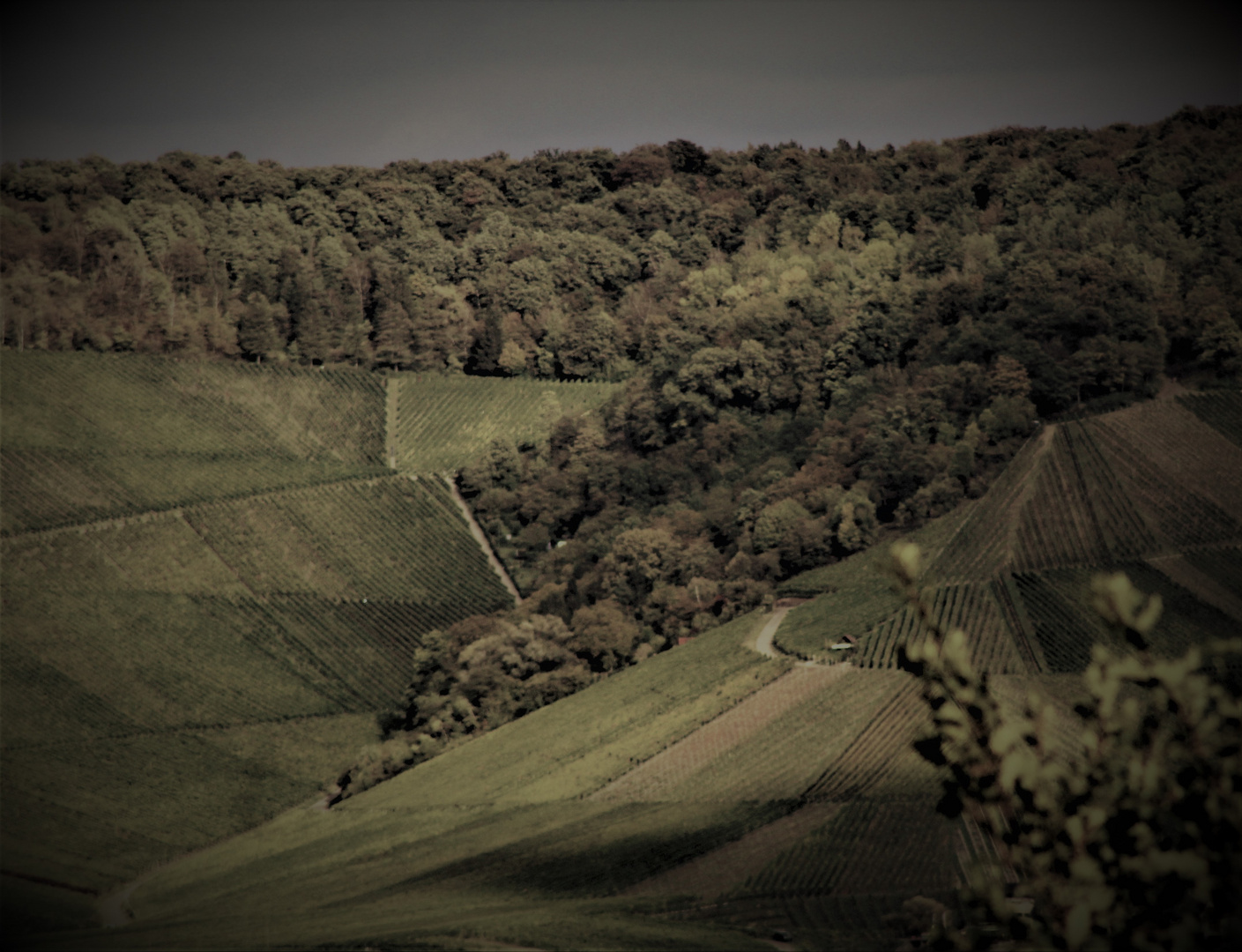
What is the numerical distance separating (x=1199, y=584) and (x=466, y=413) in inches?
1997

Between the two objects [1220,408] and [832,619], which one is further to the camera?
[1220,408]

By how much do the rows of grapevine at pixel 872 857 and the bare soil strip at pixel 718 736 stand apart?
31.0 ft

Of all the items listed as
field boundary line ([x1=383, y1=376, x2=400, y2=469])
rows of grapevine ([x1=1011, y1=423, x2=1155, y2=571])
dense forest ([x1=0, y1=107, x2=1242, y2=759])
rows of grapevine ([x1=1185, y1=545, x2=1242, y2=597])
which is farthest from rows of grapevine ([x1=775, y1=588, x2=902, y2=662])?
field boundary line ([x1=383, y1=376, x2=400, y2=469])

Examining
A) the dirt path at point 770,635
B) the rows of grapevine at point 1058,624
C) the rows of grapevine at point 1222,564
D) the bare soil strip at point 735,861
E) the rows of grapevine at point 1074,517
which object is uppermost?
the rows of grapevine at point 1074,517

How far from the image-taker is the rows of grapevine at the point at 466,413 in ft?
275

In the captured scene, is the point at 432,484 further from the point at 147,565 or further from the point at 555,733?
the point at 555,733

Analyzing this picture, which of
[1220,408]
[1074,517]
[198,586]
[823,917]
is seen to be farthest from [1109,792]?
[1220,408]

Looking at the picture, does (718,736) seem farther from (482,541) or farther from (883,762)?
(482,541)

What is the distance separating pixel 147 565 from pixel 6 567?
6842mm

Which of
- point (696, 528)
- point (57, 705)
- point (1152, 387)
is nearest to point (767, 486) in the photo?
point (696, 528)

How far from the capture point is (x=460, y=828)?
4453cm

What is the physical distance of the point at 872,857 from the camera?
3425 centimetres

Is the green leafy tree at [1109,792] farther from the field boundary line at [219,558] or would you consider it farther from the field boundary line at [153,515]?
the field boundary line at [219,558]

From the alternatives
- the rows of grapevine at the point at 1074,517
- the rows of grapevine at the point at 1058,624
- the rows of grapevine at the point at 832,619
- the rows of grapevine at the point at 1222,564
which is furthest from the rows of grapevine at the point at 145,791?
the rows of grapevine at the point at 1222,564
